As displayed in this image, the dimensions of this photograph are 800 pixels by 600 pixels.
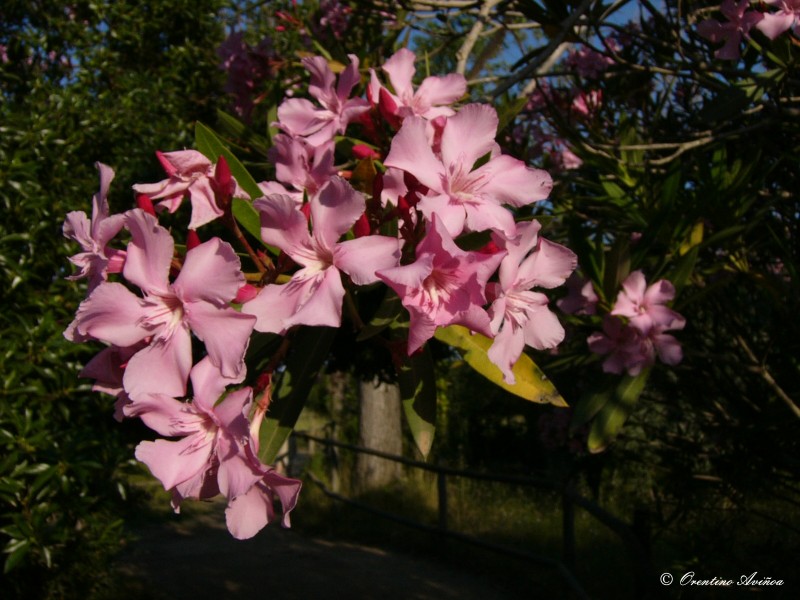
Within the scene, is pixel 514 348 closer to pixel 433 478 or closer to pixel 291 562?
pixel 291 562

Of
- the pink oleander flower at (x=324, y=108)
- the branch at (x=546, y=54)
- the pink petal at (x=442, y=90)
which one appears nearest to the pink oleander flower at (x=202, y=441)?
the pink oleander flower at (x=324, y=108)

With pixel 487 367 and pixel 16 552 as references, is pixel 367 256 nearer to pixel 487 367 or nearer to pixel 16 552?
pixel 487 367

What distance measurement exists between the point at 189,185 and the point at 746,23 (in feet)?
4.75

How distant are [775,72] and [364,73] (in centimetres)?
108

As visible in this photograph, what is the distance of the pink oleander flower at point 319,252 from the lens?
79 centimetres

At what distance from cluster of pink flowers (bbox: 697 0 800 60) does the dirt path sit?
12.4 ft

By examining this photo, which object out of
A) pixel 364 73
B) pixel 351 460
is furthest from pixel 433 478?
pixel 364 73

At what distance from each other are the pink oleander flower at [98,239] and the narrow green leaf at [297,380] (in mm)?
291

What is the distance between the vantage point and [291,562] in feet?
18.4

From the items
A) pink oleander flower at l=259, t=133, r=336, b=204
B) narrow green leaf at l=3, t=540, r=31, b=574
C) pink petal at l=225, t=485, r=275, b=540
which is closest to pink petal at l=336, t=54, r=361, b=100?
pink oleander flower at l=259, t=133, r=336, b=204

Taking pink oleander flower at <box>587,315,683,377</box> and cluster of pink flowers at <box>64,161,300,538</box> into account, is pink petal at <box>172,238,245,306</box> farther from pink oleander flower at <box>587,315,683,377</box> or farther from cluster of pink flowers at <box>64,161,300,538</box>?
pink oleander flower at <box>587,315,683,377</box>

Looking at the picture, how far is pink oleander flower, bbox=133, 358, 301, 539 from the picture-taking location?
79 centimetres

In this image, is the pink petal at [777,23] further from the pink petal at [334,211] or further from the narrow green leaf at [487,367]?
the pink petal at [334,211]

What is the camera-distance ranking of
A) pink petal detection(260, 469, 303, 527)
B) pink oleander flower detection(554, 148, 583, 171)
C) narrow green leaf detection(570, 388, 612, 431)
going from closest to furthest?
pink petal detection(260, 469, 303, 527)
narrow green leaf detection(570, 388, 612, 431)
pink oleander flower detection(554, 148, 583, 171)
